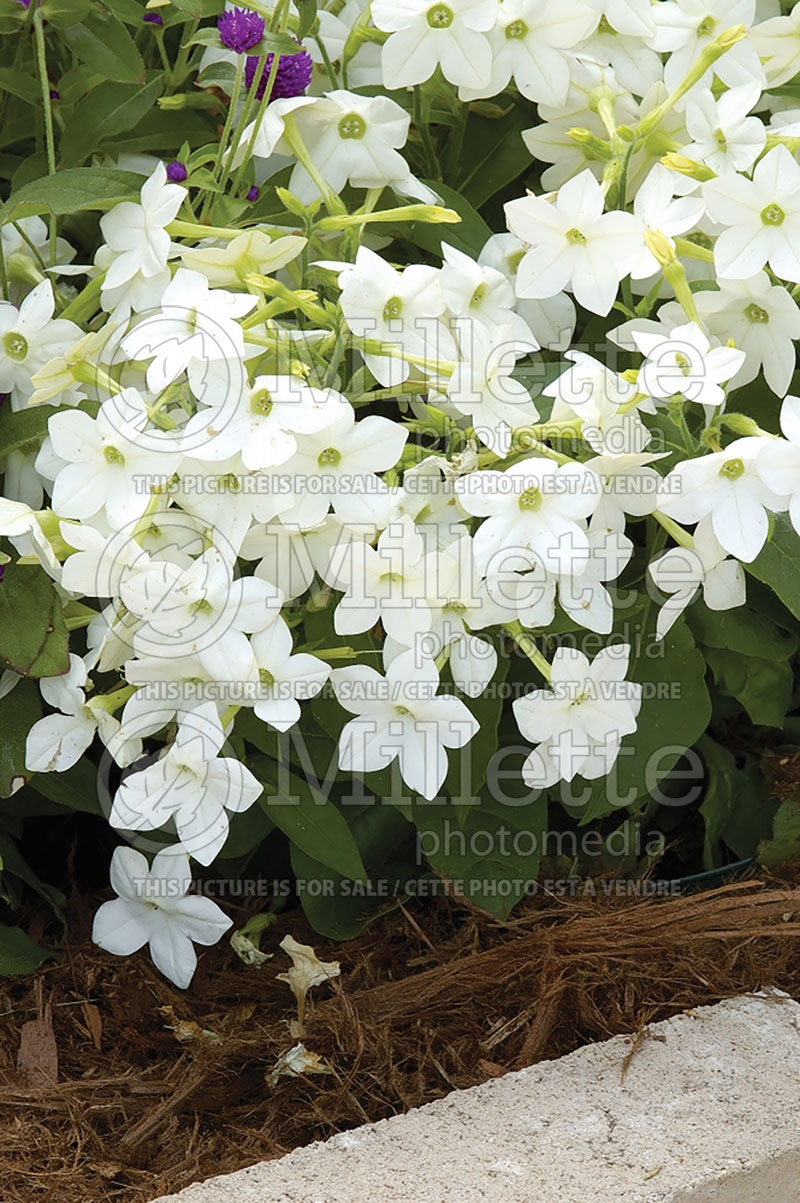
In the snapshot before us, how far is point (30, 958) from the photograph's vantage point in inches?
44.7

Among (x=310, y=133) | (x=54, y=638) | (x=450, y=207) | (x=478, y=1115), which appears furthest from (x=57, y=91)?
(x=478, y=1115)

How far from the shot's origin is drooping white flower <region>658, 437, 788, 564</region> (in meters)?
0.81

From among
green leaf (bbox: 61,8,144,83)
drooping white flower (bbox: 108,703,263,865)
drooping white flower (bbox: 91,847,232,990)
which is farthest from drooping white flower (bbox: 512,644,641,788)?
green leaf (bbox: 61,8,144,83)

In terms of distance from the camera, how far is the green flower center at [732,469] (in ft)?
2.70

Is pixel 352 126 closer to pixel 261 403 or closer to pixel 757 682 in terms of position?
pixel 261 403

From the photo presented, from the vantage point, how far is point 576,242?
36.2 inches

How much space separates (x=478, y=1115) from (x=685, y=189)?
72 centimetres

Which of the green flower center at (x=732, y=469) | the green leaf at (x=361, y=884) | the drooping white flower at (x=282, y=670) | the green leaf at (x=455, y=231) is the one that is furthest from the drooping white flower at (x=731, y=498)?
the green leaf at (x=361, y=884)

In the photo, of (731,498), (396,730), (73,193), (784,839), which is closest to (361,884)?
(396,730)

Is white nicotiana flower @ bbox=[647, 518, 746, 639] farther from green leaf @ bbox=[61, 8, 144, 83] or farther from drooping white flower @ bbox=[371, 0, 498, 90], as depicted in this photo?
green leaf @ bbox=[61, 8, 144, 83]

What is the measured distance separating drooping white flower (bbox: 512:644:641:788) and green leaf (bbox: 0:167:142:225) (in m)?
0.48

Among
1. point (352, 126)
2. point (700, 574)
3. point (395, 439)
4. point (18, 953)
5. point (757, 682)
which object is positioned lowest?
point (18, 953)

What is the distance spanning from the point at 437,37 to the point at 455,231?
0.58 ft

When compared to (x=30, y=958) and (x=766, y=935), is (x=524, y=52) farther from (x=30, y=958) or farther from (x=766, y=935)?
(x=30, y=958)
